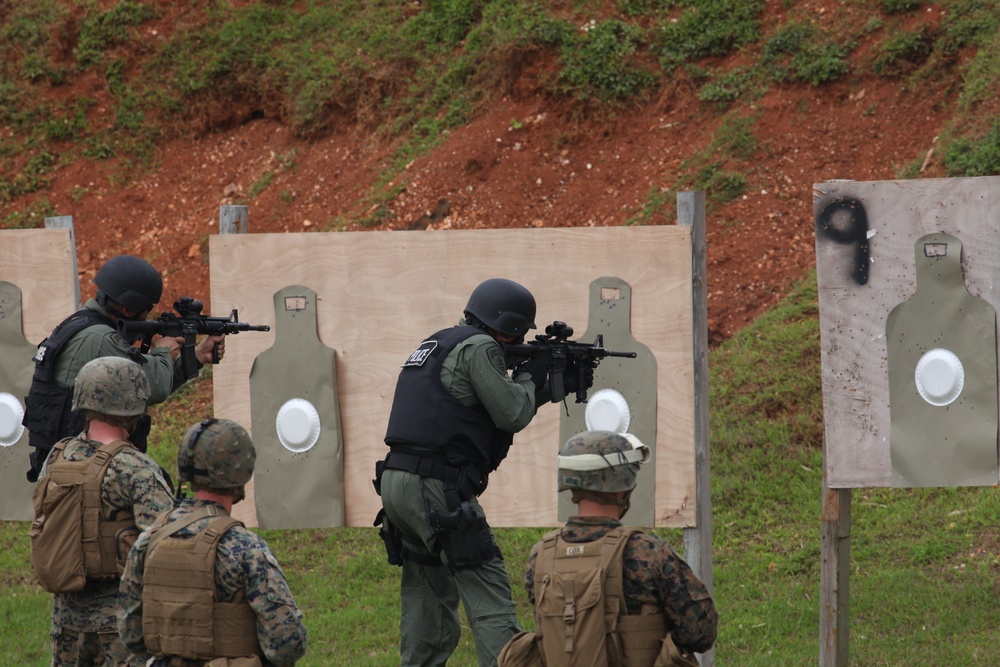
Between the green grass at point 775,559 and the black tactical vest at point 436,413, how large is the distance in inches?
80.9

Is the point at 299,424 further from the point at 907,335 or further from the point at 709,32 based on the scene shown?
the point at 709,32

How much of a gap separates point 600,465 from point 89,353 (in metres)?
2.84

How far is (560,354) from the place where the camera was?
5.52 metres


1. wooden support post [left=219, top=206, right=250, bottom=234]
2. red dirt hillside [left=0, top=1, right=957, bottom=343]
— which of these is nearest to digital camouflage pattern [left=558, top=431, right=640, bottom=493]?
wooden support post [left=219, top=206, right=250, bottom=234]

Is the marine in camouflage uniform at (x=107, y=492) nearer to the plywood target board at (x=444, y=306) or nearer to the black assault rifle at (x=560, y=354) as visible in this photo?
the black assault rifle at (x=560, y=354)

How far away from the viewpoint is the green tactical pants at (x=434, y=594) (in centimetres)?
507

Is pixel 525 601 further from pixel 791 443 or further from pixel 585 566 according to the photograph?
pixel 585 566

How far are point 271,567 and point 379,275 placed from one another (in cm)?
331

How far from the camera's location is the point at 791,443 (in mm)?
8656

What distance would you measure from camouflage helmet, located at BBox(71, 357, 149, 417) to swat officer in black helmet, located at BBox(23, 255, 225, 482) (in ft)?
2.83

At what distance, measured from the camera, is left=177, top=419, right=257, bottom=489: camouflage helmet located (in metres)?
3.65

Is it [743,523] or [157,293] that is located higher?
[157,293]

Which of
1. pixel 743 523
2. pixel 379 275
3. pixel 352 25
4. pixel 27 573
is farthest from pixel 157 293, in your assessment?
pixel 352 25

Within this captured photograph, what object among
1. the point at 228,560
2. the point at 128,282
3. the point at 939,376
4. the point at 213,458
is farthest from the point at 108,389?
the point at 939,376
